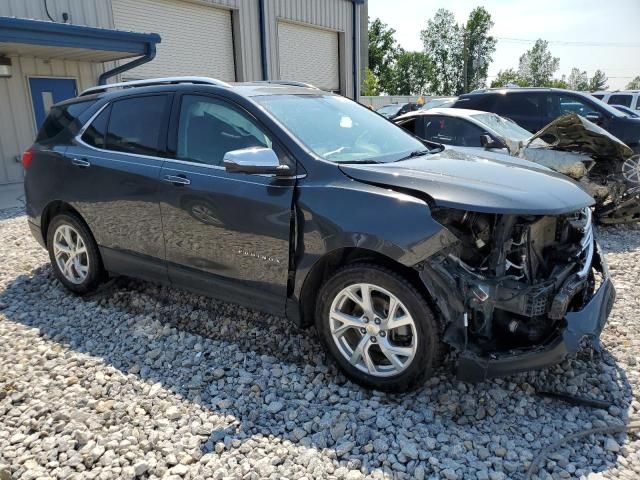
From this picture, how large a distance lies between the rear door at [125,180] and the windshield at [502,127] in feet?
16.8

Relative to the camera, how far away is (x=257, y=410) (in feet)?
9.93

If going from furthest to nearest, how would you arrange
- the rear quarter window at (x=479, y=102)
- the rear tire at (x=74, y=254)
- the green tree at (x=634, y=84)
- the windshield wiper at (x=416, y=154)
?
1. the green tree at (x=634, y=84)
2. the rear quarter window at (x=479, y=102)
3. the rear tire at (x=74, y=254)
4. the windshield wiper at (x=416, y=154)

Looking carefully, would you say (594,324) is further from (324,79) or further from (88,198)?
(324,79)

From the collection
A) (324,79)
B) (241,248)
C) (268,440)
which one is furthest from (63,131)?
(324,79)

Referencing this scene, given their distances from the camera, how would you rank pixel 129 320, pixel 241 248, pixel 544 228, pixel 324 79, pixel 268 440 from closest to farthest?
pixel 268 440 < pixel 544 228 < pixel 241 248 < pixel 129 320 < pixel 324 79

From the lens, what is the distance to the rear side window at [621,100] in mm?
18641

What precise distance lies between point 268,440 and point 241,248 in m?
1.23

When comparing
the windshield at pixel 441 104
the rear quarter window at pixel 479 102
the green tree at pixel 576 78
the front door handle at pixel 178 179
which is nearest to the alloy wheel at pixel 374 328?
the front door handle at pixel 178 179

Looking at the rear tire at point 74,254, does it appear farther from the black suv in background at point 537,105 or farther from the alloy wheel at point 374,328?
the black suv in background at point 537,105

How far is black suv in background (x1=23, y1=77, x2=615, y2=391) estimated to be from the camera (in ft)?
9.19

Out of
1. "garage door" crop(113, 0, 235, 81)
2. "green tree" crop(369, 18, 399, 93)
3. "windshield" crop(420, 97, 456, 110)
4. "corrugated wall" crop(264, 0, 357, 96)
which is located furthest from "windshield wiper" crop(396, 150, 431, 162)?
"green tree" crop(369, 18, 399, 93)

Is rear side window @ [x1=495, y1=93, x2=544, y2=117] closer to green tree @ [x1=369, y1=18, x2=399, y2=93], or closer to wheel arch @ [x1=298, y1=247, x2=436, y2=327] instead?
wheel arch @ [x1=298, y1=247, x2=436, y2=327]

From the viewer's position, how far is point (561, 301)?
2.79 m

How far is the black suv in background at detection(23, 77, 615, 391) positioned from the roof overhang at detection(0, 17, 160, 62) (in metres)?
6.08
